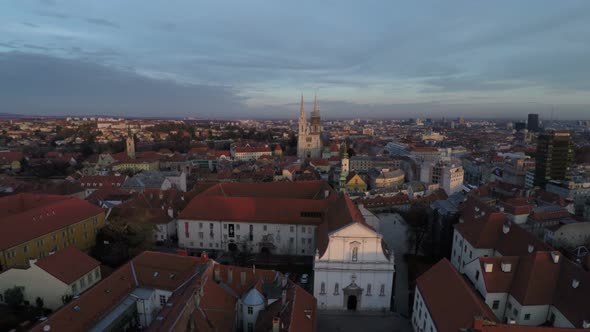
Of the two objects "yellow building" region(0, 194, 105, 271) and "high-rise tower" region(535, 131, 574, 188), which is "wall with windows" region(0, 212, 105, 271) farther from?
"high-rise tower" region(535, 131, 574, 188)

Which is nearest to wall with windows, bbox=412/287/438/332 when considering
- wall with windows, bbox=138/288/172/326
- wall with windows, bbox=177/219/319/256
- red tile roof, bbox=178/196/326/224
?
wall with windows, bbox=177/219/319/256

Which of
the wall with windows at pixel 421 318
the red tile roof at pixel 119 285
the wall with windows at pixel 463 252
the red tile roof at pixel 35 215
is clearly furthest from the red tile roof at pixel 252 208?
the wall with windows at pixel 421 318

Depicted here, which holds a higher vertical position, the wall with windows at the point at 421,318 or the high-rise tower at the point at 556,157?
the high-rise tower at the point at 556,157

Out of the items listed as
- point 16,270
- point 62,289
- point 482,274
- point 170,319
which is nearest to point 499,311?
point 482,274

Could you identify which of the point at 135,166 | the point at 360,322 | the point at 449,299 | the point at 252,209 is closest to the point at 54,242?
the point at 252,209

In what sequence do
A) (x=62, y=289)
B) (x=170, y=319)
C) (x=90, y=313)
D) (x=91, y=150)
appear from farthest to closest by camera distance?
(x=91, y=150) → (x=62, y=289) → (x=90, y=313) → (x=170, y=319)

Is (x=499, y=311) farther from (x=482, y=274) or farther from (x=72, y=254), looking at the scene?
(x=72, y=254)

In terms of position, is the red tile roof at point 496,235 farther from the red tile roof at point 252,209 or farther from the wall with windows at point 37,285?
the wall with windows at point 37,285
